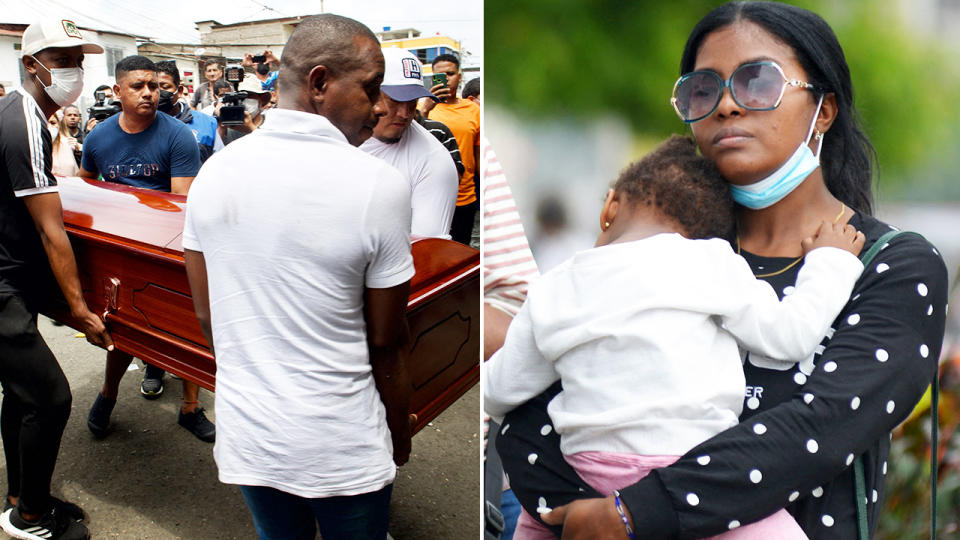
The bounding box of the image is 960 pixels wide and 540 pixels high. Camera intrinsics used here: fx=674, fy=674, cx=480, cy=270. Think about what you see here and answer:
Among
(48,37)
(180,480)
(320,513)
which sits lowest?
(180,480)

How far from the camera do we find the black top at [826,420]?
3.13 ft

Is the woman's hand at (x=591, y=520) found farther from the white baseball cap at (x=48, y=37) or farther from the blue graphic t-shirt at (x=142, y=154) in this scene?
the blue graphic t-shirt at (x=142, y=154)

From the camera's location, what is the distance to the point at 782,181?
1.03 metres

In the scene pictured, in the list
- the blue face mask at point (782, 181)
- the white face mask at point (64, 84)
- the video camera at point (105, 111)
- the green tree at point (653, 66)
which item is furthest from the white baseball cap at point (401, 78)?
the video camera at point (105, 111)

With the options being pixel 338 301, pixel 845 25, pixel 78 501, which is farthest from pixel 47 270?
pixel 845 25

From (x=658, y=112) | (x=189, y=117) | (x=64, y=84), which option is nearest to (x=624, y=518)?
(x=658, y=112)

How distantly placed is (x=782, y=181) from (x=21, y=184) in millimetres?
2291

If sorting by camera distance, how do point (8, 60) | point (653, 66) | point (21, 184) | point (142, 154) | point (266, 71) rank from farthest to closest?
point (8, 60)
point (266, 71)
point (142, 154)
point (21, 184)
point (653, 66)

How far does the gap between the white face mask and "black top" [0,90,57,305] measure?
0.18 meters

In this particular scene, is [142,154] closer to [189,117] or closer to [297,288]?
[189,117]

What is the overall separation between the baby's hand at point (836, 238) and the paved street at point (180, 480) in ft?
7.06

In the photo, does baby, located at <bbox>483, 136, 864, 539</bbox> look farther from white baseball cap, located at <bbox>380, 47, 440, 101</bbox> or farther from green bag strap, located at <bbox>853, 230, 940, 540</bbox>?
white baseball cap, located at <bbox>380, 47, 440, 101</bbox>

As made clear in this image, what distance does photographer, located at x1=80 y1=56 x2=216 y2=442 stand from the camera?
10.9 feet

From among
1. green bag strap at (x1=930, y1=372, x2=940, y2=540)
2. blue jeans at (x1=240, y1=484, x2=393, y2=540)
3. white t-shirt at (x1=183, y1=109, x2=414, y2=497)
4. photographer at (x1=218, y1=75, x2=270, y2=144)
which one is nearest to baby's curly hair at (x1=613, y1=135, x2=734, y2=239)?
green bag strap at (x1=930, y1=372, x2=940, y2=540)
